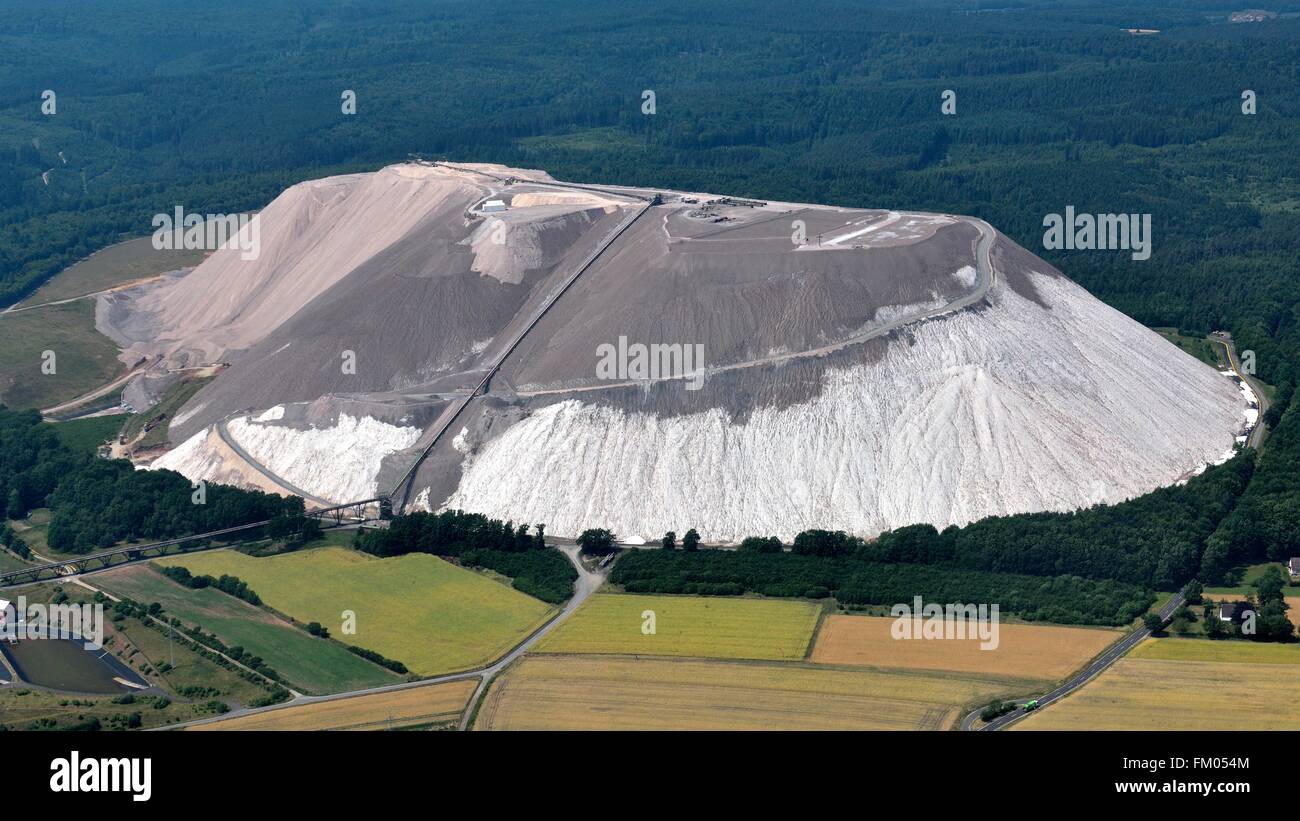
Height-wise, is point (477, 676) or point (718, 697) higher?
point (718, 697)

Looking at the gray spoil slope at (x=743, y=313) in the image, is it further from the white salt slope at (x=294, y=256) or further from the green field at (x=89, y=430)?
the green field at (x=89, y=430)

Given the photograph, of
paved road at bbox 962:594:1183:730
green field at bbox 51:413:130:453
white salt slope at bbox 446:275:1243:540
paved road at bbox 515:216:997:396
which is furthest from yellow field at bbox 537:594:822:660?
green field at bbox 51:413:130:453

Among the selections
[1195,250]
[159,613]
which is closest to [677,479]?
[159,613]

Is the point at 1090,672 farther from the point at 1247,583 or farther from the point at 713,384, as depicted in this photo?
the point at 713,384

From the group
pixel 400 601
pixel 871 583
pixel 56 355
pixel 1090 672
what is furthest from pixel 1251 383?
pixel 56 355

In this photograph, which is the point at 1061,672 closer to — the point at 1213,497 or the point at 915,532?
the point at 915,532

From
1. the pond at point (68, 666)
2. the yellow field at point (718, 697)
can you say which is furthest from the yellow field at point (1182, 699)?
the pond at point (68, 666)
